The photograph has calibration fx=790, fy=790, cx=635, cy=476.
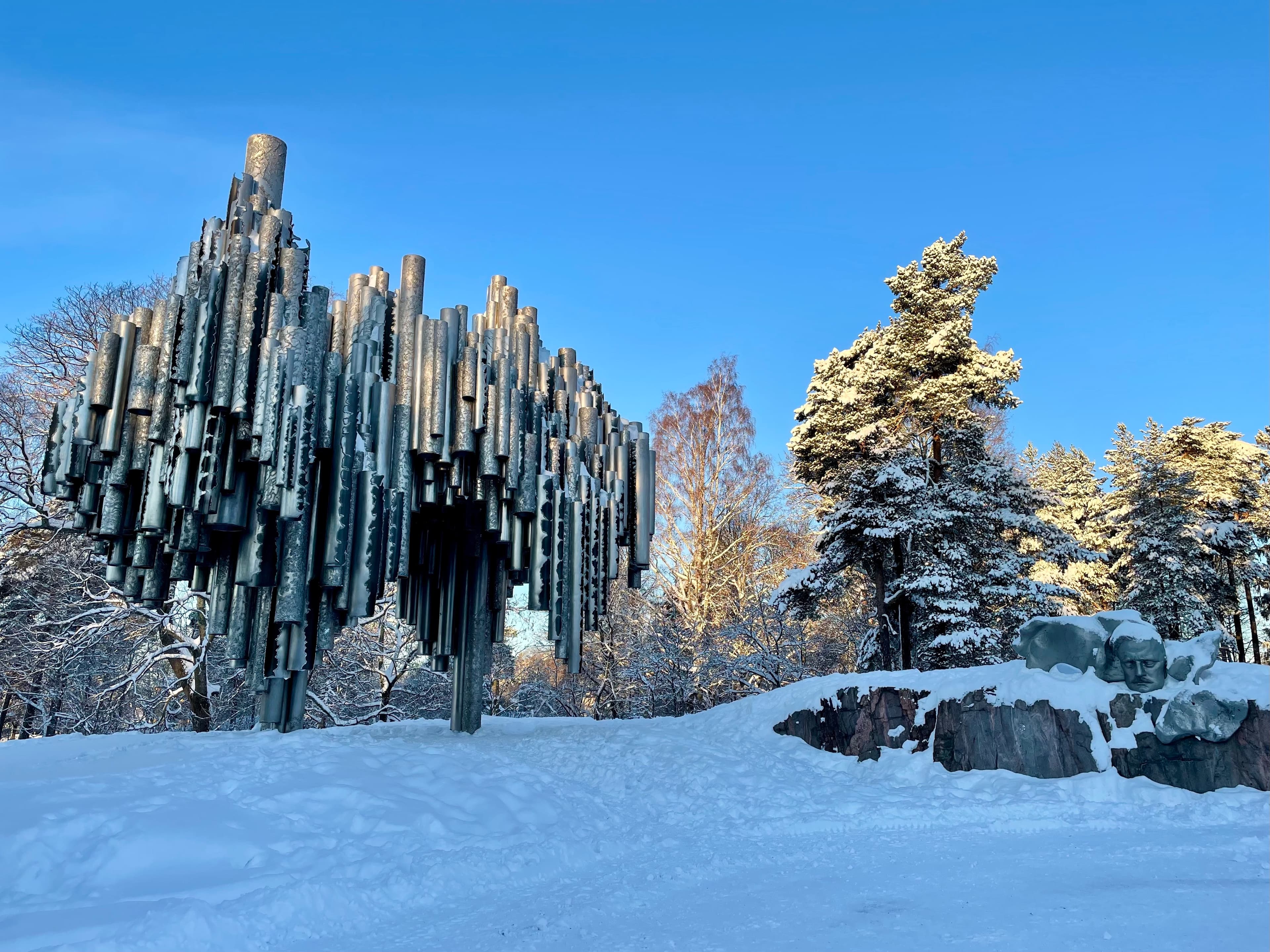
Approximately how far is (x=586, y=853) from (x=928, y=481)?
42.5 feet

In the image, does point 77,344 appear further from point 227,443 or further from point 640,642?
point 640,642

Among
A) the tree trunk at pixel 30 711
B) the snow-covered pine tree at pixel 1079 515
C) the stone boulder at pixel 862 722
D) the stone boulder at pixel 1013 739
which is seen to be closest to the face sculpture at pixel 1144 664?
the stone boulder at pixel 1013 739

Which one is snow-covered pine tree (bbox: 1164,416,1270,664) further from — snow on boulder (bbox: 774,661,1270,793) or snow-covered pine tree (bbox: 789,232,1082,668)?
snow on boulder (bbox: 774,661,1270,793)

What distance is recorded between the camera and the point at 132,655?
18.2 meters

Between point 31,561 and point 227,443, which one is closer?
point 227,443

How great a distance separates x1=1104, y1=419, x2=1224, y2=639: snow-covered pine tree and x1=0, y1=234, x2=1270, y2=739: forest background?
0.07 metres

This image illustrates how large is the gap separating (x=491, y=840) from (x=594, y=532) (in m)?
4.97

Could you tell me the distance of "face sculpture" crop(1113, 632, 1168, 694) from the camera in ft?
28.0

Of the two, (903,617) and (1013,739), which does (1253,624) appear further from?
(1013,739)

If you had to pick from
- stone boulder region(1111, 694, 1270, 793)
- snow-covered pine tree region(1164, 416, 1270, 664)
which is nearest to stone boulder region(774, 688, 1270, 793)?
stone boulder region(1111, 694, 1270, 793)

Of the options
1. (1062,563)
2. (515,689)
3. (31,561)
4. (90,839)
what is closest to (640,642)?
(515,689)

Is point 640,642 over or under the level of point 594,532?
under

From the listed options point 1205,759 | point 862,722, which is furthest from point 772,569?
point 1205,759

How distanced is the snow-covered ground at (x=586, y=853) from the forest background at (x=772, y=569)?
7.09 m
